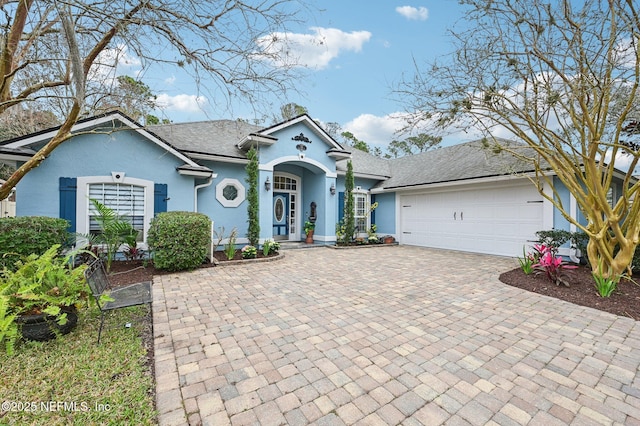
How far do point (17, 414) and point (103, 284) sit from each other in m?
1.78

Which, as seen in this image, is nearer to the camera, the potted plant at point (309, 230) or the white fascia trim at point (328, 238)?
the white fascia trim at point (328, 238)

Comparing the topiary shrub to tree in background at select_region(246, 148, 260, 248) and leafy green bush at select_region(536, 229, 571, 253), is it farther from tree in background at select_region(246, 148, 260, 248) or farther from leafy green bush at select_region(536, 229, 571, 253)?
leafy green bush at select_region(536, 229, 571, 253)

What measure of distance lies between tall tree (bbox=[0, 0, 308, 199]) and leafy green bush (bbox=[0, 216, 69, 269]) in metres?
1.22

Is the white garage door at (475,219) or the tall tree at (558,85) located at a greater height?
the tall tree at (558,85)

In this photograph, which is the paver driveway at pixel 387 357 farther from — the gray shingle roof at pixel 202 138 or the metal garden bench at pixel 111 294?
the gray shingle roof at pixel 202 138

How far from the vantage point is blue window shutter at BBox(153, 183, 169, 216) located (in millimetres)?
7891

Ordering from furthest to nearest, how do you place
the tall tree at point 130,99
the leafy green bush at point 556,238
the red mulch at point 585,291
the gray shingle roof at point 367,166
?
the gray shingle roof at point 367,166
the leafy green bush at point 556,238
the tall tree at point 130,99
the red mulch at point 585,291

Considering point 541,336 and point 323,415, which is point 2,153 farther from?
point 541,336

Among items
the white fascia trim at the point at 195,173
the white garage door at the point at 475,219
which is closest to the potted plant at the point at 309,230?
the white garage door at the point at 475,219

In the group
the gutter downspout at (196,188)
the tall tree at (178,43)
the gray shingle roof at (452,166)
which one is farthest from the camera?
the gray shingle roof at (452,166)

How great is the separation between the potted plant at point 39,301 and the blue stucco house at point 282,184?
7.69 ft

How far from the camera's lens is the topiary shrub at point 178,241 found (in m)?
6.37

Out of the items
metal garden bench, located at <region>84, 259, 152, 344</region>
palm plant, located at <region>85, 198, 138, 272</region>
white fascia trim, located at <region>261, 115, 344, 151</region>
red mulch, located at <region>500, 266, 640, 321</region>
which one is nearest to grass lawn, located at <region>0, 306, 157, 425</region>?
metal garden bench, located at <region>84, 259, 152, 344</region>

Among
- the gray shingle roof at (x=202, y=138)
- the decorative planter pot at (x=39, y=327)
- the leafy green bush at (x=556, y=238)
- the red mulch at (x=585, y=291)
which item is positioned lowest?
the red mulch at (x=585, y=291)
